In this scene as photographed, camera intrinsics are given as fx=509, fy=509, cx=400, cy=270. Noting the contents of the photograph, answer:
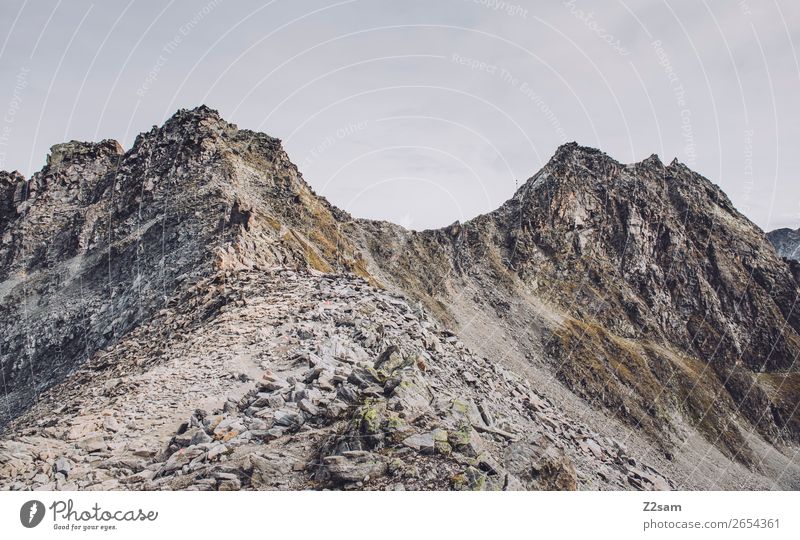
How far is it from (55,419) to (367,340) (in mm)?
12588

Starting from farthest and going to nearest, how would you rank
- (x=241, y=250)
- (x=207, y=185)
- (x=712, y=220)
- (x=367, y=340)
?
(x=712, y=220) → (x=207, y=185) → (x=241, y=250) → (x=367, y=340)

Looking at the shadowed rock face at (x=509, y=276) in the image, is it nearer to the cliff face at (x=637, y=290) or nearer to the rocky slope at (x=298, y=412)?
the rocky slope at (x=298, y=412)

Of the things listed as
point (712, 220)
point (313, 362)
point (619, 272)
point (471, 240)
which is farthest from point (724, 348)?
point (313, 362)

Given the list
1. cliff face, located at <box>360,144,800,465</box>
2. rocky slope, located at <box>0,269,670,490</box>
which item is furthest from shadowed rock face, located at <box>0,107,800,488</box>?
cliff face, located at <box>360,144,800,465</box>

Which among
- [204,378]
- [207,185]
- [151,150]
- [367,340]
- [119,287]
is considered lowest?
[204,378]

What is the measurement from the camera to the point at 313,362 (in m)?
19.5

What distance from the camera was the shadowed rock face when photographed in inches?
1623

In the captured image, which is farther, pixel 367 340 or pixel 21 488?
pixel 367 340

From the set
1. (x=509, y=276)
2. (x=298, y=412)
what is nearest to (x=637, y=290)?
(x=509, y=276)

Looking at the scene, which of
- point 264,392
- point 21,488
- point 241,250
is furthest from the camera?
point 241,250

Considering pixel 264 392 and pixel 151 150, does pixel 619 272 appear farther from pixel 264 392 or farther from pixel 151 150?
pixel 264 392

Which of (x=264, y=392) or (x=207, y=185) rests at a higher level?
(x=207, y=185)

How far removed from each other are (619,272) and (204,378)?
5126 inches

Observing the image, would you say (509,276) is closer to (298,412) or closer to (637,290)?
(637,290)
